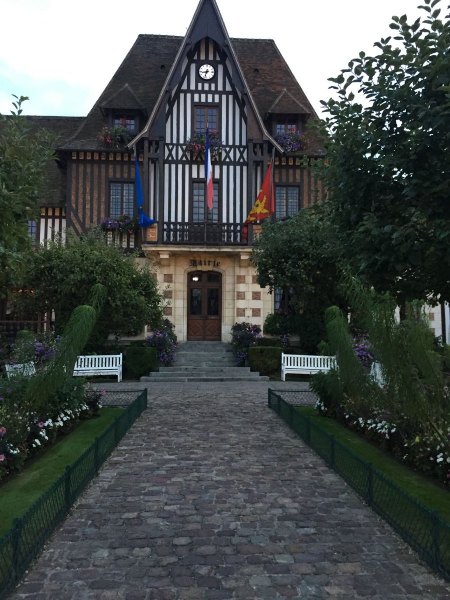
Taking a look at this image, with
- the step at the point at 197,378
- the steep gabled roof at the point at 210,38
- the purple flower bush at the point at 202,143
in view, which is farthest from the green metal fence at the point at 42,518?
the steep gabled roof at the point at 210,38

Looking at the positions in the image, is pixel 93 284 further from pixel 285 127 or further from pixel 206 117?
pixel 285 127

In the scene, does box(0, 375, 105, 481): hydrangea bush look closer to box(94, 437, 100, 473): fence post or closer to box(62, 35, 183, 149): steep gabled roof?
box(94, 437, 100, 473): fence post

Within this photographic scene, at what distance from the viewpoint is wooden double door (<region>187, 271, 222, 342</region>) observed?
68.7 ft

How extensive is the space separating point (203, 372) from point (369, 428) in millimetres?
9536

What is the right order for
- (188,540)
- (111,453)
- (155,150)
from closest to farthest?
(188,540)
(111,453)
(155,150)

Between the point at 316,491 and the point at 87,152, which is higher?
the point at 87,152

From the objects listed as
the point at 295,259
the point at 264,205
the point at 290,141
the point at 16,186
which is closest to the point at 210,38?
the point at 290,141

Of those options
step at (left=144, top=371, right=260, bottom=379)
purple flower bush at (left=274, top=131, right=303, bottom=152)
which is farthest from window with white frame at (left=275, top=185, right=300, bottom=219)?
step at (left=144, top=371, right=260, bottom=379)

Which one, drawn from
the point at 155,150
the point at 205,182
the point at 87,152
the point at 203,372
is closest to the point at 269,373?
the point at 203,372

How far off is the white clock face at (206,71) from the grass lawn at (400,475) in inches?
642

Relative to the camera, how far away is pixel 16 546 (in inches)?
154

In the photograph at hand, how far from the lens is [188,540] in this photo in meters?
4.74

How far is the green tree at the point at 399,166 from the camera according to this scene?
190 inches

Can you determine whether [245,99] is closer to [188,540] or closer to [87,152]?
[87,152]
